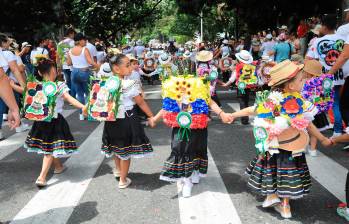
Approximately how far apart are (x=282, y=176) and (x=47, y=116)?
9.70 feet

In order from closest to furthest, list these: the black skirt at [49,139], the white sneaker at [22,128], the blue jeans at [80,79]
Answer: the black skirt at [49,139] < the white sneaker at [22,128] < the blue jeans at [80,79]

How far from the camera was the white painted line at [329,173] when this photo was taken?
4613 mm

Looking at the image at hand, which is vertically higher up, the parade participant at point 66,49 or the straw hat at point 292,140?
the parade participant at point 66,49

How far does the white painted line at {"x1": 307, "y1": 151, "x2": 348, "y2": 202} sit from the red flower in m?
1.29

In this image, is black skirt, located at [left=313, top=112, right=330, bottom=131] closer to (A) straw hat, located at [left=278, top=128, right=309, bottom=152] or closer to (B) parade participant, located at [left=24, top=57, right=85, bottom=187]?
(A) straw hat, located at [left=278, top=128, right=309, bottom=152]

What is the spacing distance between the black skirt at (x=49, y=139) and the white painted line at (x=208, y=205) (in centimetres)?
168

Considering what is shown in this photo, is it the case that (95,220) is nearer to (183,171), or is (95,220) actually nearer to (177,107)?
(183,171)

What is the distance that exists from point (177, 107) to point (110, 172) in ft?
5.57

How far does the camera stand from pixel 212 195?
14.9 ft

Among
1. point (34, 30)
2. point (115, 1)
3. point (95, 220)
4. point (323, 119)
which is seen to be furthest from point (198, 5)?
point (95, 220)

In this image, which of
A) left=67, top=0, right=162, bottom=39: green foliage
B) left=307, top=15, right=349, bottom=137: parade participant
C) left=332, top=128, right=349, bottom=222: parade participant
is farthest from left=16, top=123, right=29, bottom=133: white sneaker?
left=67, top=0, right=162, bottom=39: green foliage

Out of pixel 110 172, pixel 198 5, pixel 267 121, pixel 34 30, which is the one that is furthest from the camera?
pixel 198 5

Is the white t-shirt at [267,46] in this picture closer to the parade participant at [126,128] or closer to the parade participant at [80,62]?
the parade participant at [80,62]

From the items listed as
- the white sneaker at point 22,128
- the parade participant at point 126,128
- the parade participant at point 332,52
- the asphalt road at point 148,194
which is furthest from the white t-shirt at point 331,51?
the white sneaker at point 22,128
